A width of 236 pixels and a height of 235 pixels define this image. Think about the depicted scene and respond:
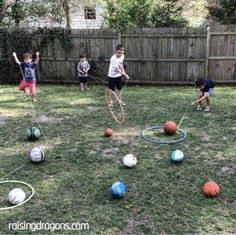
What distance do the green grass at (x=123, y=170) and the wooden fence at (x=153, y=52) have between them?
11.2 ft

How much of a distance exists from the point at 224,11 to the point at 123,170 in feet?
37.3

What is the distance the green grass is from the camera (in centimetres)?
476

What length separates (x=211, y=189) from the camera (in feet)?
17.1

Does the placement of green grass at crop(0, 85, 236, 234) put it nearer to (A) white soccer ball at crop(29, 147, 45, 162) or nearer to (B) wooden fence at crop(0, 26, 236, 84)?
(A) white soccer ball at crop(29, 147, 45, 162)

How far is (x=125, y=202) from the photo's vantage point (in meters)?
5.17

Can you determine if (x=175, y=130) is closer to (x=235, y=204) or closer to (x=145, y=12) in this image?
(x=235, y=204)

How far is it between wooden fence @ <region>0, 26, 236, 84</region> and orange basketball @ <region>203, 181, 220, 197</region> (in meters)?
9.07

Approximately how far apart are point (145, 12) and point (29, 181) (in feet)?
38.5

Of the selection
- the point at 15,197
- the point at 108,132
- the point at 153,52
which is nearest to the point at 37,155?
the point at 15,197

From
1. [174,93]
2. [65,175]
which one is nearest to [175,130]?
[65,175]

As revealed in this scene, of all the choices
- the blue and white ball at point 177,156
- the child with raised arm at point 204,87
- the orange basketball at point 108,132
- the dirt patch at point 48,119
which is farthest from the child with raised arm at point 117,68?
the blue and white ball at point 177,156

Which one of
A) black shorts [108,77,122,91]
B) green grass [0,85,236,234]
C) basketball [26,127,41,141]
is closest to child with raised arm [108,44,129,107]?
black shorts [108,77,122,91]

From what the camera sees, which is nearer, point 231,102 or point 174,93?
point 231,102

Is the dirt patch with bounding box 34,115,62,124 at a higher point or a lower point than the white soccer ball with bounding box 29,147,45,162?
lower
